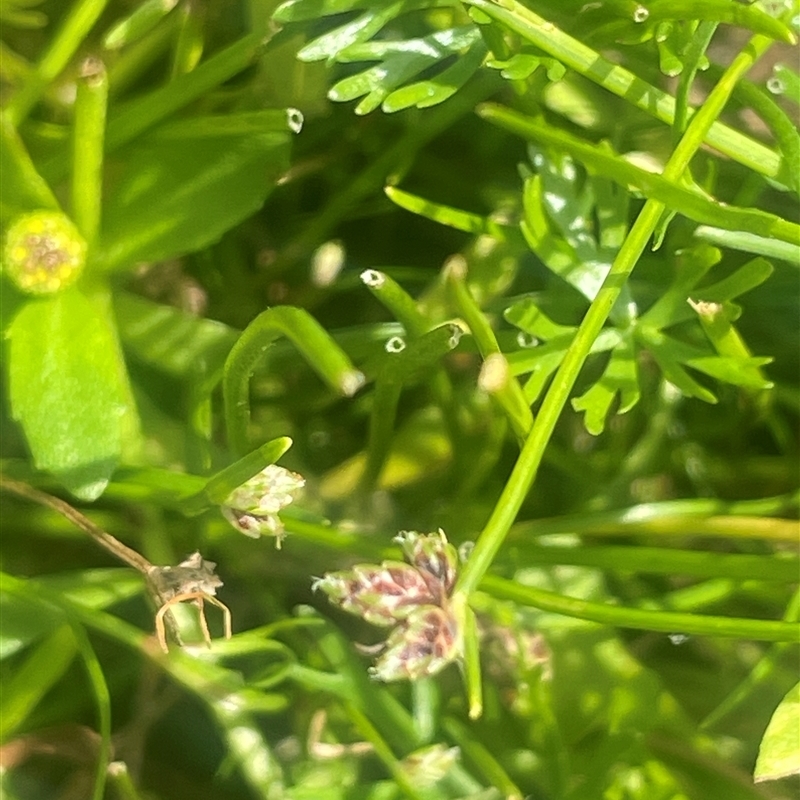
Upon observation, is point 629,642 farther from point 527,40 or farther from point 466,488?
point 527,40

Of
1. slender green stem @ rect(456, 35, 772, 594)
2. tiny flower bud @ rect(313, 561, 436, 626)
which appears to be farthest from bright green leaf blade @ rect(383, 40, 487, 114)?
tiny flower bud @ rect(313, 561, 436, 626)

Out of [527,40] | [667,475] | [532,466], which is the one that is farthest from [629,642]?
[527,40]

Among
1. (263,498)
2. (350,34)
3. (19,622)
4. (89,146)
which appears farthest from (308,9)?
A: (19,622)

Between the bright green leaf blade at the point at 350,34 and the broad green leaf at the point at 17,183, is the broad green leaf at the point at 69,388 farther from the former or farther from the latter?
the bright green leaf blade at the point at 350,34

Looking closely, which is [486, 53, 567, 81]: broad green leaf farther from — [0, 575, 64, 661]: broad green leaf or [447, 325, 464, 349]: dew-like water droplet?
[0, 575, 64, 661]: broad green leaf

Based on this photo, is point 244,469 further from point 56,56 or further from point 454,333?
point 56,56

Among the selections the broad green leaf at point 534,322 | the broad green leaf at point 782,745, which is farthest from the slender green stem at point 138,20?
the broad green leaf at point 782,745
